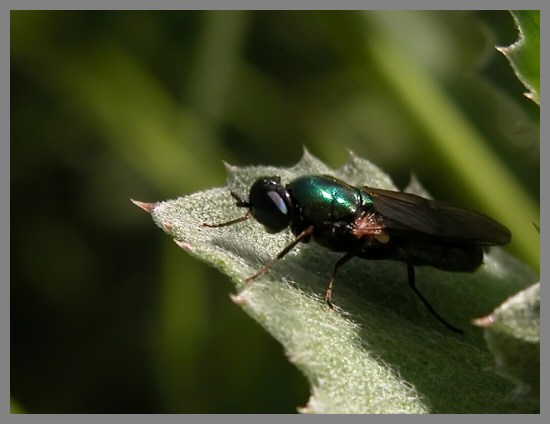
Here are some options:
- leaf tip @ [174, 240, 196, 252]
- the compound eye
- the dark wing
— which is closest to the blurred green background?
the dark wing

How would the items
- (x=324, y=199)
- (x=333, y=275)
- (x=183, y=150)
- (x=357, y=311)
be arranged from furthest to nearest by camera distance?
(x=183, y=150), (x=324, y=199), (x=333, y=275), (x=357, y=311)

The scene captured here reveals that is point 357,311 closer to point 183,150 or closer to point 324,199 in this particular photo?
point 324,199

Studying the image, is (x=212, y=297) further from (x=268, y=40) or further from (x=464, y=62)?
(x=464, y=62)

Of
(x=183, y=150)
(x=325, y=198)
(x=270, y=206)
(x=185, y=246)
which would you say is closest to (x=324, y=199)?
(x=325, y=198)

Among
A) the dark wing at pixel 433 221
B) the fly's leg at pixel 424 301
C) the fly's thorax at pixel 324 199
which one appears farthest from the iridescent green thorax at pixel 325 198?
the fly's leg at pixel 424 301

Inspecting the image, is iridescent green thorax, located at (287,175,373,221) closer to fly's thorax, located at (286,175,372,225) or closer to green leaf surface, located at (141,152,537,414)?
fly's thorax, located at (286,175,372,225)

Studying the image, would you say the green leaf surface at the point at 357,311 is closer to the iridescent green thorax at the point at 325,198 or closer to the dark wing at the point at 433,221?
the iridescent green thorax at the point at 325,198

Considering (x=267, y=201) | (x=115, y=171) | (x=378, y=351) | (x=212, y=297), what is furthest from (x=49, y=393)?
(x=378, y=351)
